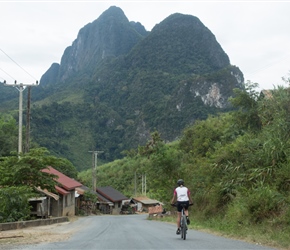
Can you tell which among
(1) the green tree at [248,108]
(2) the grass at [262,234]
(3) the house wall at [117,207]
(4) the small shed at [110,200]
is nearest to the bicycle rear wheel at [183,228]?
(2) the grass at [262,234]

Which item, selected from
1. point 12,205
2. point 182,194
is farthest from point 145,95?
point 182,194

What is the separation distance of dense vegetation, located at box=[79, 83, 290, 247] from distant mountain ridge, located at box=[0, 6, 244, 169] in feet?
238

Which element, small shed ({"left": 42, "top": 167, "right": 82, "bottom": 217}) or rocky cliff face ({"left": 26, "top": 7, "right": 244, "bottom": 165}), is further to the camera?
rocky cliff face ({"left": 26, "top": 7, "right": 244, "bottom": 165})

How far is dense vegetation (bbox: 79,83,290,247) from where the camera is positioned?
12.1m

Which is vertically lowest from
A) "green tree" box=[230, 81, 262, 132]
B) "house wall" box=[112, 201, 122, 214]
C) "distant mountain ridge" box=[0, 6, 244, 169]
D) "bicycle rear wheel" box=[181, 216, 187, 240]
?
"house wall" box=[112, 201, 122, 214]

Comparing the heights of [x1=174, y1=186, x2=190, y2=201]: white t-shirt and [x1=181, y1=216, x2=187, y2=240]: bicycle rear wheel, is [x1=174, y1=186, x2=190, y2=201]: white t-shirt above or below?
above

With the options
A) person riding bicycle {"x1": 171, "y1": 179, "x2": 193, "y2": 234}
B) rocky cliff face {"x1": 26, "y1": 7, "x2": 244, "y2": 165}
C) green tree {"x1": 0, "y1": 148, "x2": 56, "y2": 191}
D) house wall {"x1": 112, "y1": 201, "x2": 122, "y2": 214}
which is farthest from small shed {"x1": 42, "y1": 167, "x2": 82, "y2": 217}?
rocky cliff face {"x1": 26, "y1": 7, "x2": 244, "y2": 165}

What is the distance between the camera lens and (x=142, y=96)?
153m

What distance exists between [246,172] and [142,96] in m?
137

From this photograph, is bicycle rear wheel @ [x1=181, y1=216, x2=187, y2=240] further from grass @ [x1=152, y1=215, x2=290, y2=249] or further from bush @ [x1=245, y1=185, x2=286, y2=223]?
bush @ [x1=245, y1=185, x2=286, y2=223]

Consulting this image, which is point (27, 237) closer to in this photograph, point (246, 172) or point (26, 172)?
point (246, 172)

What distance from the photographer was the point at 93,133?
416 feet

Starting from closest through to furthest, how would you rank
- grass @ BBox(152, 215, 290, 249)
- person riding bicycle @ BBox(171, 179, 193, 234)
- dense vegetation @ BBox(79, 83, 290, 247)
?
grass @ BBox(152, 215, 290, 249), person riding bicycle @ BBox(171, 179, 193, 234), dense vegetation @ BBox(79, 83, 290, 247)

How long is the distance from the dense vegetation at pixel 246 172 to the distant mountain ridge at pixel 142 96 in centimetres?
7262
